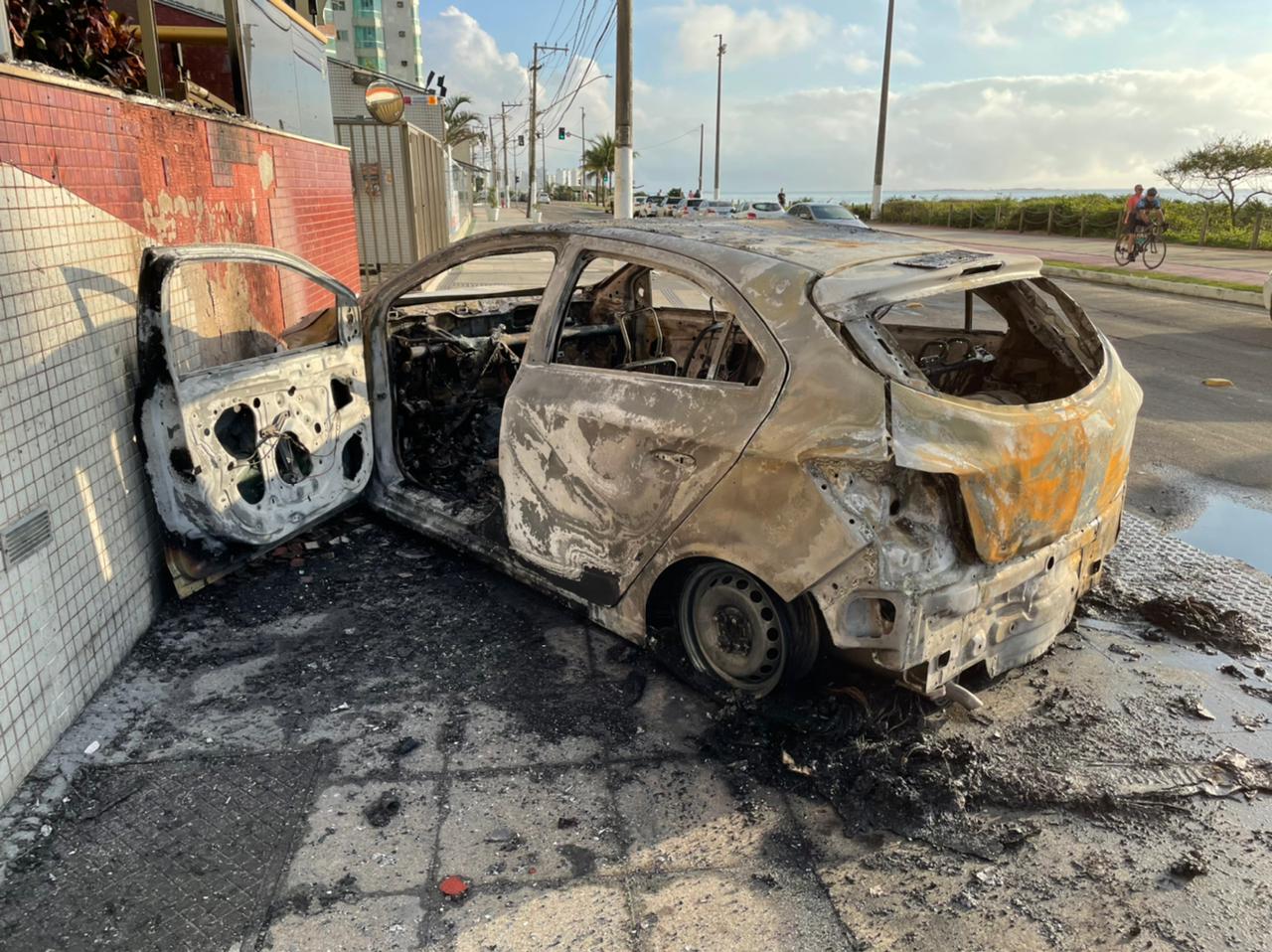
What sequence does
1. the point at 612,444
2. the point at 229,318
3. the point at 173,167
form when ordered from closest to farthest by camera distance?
the point at 612,444
the point at 173,167
the point at 229,318

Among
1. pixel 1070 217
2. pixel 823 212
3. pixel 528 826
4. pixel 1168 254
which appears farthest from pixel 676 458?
pixel 1070 217

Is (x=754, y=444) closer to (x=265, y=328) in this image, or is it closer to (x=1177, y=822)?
(x=1177, y=822)

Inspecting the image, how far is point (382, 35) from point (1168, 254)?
79.2 metres

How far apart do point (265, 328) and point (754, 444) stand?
3.88 m

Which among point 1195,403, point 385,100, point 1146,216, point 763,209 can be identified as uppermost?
point 385,100

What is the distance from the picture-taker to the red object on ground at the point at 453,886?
244 centimetres

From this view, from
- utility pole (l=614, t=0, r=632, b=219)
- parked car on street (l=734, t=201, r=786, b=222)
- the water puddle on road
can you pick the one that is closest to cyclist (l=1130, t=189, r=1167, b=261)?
utility pole (l=614, t=0, r=632, b=219)

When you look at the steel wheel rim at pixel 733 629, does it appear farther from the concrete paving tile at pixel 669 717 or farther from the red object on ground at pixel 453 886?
the red object on ground at pixel 453 886

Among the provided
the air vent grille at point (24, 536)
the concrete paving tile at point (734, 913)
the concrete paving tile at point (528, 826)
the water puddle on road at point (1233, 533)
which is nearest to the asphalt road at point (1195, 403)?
the water puddle on road at point (1233, 533)

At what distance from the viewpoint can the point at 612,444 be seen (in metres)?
3.33

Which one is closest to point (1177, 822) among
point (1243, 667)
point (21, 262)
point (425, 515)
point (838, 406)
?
point (1243, 667)

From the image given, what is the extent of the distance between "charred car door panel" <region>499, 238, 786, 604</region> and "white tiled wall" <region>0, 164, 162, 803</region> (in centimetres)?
152

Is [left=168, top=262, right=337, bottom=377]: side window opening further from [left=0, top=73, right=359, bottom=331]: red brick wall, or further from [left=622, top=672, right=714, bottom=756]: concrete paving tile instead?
[left=622, top=672, right=714, bottom=756]: concrete paving tile

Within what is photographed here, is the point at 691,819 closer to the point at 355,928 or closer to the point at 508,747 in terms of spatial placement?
the point at 508,747
